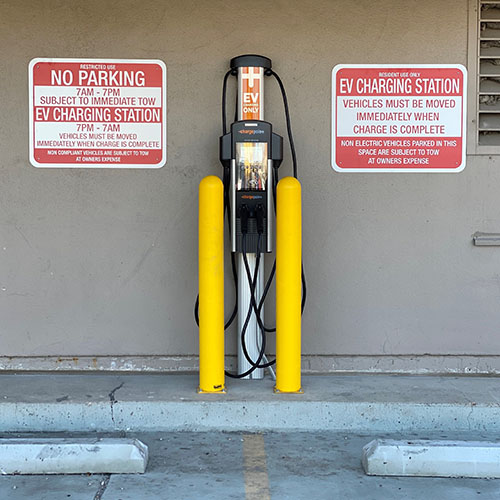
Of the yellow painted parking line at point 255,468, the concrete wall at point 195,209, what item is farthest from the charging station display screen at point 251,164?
the yellow painted parking line at point 255,468

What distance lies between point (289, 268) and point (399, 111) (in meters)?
1.58

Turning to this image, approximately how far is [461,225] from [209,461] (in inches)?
104

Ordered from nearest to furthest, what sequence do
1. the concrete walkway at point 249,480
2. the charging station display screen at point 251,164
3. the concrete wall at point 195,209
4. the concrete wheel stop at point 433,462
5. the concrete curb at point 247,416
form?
the concrete walkway at point 249,480 → the concrete wheel stop at point 433,462 → the concrete curb at point 247,416 → the charging station display screen at point 251,164 → the concrete wall at point 195,209

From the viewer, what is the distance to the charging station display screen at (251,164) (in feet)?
16.7

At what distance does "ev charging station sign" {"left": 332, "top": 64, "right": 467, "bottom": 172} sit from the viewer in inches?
222

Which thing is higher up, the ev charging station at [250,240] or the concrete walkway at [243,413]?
the ev charging station at [250,240]

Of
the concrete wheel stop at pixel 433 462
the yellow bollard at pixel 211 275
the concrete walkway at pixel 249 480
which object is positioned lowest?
the concrete walkway at pixel 249 480

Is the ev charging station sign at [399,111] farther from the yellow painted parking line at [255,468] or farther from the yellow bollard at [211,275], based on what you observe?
the yellow painted parking line at [255,468]

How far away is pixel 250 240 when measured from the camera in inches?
203

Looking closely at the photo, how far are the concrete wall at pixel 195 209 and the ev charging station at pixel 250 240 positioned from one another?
0.33 meters

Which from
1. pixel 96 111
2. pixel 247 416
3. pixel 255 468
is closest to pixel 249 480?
pixel 255 468

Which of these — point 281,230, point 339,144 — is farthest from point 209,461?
point 339,144

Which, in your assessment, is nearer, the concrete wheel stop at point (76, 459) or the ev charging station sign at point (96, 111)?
the concrete wheel stop at point (76, 459)

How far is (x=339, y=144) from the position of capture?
5.68 meters
